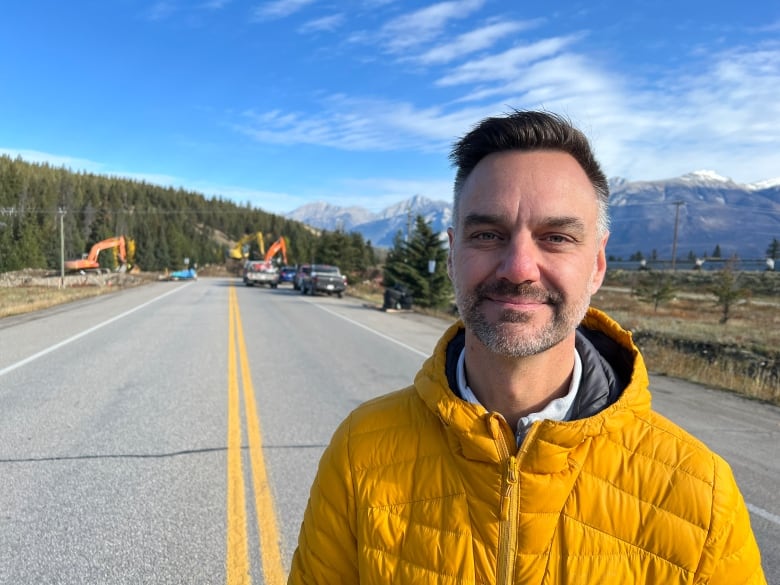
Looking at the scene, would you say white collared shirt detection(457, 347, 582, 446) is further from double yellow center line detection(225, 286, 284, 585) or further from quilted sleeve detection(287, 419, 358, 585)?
double yellow center line detection(225, 286, 284, 585)

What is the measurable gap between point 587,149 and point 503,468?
35.2 inches

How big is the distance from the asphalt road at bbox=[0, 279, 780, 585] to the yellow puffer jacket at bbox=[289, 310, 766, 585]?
2.25 metres

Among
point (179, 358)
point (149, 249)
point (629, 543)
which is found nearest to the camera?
point (629, 543)

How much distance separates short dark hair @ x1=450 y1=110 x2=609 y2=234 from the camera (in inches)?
59.1

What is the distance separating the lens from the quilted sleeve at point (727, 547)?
4.47 ft

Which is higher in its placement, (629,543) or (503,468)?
(503,468)

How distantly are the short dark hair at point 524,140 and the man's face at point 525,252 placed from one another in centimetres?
2

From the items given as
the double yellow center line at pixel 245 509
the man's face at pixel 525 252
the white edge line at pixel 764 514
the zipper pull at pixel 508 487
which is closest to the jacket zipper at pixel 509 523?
the zipper pull at pixel 508 487

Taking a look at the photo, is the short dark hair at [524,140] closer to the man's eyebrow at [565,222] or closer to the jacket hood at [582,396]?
the man's eyebrow at [565,222]

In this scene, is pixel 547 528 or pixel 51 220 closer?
pixel 547 528

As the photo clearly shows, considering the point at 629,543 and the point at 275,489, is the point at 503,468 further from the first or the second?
the point at 275,489

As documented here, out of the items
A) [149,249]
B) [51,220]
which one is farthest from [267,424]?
[51,220]

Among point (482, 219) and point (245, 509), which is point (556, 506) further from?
point (245, 509)

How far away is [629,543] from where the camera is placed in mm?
1385
